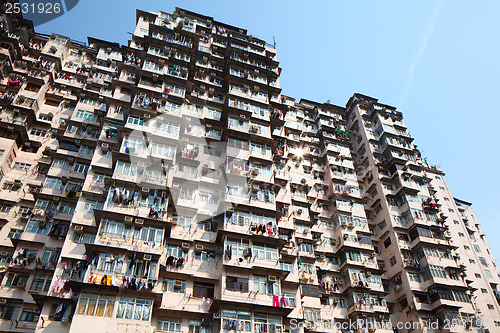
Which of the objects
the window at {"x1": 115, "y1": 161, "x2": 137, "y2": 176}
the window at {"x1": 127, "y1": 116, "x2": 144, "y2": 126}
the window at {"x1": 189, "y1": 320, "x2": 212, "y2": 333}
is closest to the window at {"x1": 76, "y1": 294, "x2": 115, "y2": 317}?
the window at {"x1": 189, "y1": 320, "x2": 212, "y2": 333}

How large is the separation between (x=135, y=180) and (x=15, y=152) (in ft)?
44.0

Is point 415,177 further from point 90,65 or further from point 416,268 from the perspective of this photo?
point 90,65

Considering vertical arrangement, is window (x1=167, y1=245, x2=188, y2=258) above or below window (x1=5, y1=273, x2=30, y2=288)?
above

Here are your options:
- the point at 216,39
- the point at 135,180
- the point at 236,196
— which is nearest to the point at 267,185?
the point at 236,196

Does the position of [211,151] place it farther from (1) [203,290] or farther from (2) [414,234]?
(2) [414,234]

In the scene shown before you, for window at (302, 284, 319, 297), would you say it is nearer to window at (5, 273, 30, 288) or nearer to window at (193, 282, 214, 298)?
window at (193, 282, 214, 298)

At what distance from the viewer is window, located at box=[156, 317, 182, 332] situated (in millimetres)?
23042

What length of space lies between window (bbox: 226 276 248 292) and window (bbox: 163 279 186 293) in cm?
317

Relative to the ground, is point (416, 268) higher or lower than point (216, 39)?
lower

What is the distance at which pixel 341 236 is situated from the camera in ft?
122

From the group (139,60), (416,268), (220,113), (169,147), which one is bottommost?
(416,268)

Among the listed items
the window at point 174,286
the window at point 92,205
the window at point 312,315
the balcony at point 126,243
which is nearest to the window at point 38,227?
the window at point 92,205

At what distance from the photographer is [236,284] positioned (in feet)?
82.3

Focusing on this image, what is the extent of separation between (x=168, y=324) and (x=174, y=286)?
250 centimetres
